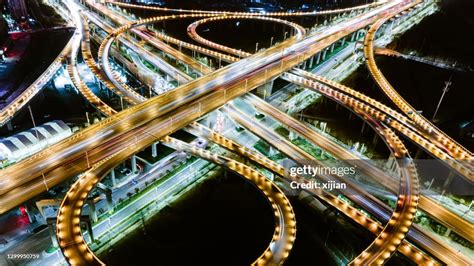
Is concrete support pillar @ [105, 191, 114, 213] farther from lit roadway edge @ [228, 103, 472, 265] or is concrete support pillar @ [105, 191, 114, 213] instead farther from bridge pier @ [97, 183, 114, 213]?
lit roadway edge @ [228, 103, 472, 265]

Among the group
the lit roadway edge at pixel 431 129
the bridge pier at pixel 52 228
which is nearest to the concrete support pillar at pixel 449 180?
the lit roadway edge at pixel 431 129

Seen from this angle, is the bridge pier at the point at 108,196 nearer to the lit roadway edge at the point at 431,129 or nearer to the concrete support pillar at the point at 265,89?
the concrete support pillar at the point at 265,89

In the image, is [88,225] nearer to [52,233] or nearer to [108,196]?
[52,233]

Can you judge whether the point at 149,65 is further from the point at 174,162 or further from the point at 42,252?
the point at 42,252

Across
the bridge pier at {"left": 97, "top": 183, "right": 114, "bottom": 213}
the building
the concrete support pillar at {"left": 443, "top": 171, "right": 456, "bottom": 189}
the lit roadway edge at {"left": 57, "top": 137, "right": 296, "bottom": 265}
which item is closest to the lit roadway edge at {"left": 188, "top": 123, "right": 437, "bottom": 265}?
the lit roadway edge at {"left": 57, "top": 137, "right": 296, "bottom": 265}

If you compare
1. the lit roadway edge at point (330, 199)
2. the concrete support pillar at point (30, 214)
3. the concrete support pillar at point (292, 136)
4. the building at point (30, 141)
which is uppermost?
the lit roadway edge at point (330, 199)

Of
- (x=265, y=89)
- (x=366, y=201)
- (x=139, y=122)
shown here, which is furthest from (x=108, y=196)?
(x=265, y=89)
